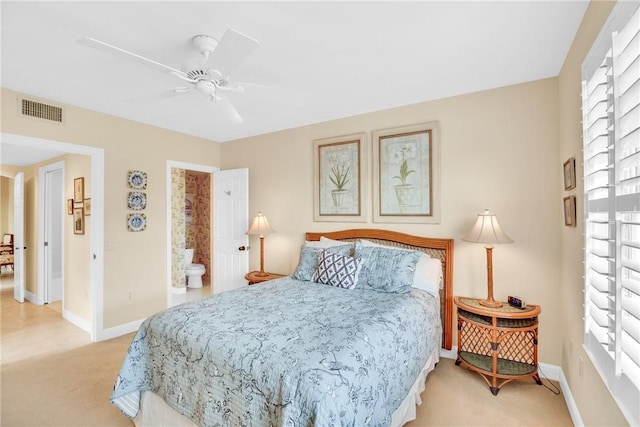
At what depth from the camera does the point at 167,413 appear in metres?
1.83

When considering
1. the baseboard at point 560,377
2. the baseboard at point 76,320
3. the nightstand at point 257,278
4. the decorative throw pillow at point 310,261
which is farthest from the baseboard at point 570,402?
the baseboard at point 76,320

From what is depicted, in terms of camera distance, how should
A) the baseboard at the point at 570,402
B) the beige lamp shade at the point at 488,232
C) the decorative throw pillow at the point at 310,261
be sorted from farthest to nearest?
the decorative throw pillow at the point at 310,261, the beige lamp shade at the point at 488,232, the baseboard at the point at 570,402

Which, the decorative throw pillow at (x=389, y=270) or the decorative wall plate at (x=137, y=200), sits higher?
the decorative wall plate at (x=137, y=200)

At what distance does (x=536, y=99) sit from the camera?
2.65 meters

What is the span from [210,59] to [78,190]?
3.48 m

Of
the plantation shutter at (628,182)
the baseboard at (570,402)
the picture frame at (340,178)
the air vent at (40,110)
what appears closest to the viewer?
the plantation shutter at (628,182)

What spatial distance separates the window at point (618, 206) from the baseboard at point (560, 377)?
2.17 feet

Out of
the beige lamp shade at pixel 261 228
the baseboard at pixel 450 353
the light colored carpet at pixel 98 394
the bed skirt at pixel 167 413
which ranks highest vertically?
the beige lamp shade at pixel 261 228

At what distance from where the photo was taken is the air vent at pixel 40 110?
288 centimetres

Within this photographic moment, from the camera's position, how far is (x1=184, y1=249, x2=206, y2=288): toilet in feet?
18.7

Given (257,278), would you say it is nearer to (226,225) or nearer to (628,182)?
(226,225)

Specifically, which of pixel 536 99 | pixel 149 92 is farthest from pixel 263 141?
pixel 536 99

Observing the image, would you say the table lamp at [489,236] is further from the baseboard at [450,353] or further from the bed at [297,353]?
the baseboard at [450,353]

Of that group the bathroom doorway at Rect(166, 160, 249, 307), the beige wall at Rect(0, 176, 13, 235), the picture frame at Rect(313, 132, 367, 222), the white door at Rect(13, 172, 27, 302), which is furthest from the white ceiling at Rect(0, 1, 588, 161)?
the beige wall at Rect(0, 176, 13, 235)
